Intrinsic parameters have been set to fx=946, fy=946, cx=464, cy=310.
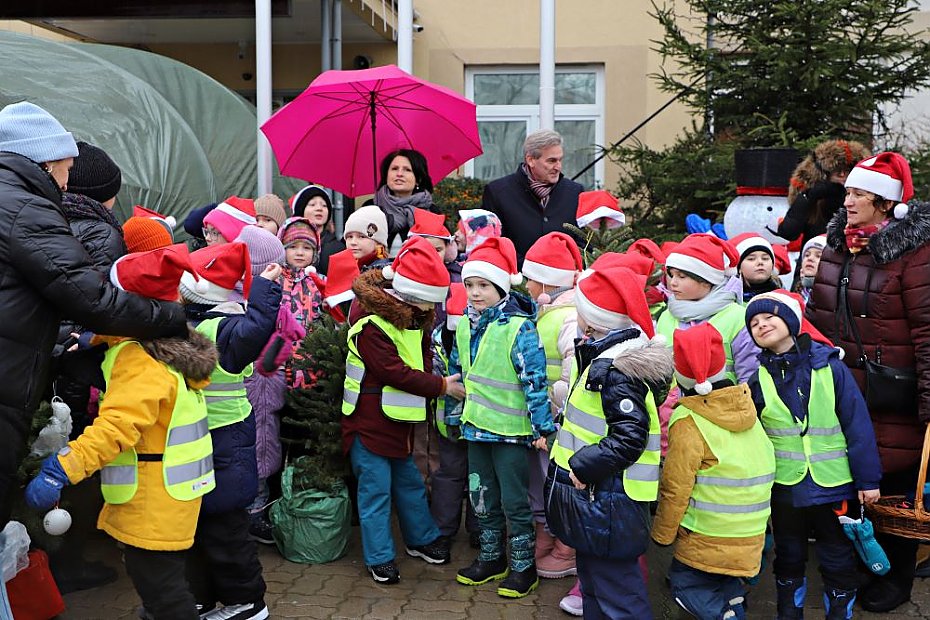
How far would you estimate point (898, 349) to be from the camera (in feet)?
14.7

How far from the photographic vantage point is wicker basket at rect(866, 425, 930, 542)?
13.8 ft

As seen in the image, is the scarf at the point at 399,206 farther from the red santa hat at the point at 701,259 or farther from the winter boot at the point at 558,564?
the winter boot at the point at 558,564

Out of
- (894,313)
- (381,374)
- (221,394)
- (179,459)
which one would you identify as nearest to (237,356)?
(221,394)

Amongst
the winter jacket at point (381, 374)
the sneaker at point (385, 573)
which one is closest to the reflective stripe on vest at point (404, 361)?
the winter jacket at point (381, 374)

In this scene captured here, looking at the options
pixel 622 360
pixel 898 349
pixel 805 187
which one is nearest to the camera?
pixel 622 360

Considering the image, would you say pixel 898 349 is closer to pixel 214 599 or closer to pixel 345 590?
pixel 345 590

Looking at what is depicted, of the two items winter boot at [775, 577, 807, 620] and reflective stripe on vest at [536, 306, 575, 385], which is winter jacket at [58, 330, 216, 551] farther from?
winter boot at [775, 577, 807, 620]

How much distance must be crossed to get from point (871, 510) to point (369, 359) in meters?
2.48

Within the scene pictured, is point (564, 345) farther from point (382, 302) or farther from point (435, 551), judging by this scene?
point (435, 551)

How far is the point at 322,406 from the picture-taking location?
510 cm

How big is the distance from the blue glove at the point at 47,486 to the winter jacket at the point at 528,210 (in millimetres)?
3552

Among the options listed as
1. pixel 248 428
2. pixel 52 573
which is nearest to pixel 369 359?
pixel 248 428

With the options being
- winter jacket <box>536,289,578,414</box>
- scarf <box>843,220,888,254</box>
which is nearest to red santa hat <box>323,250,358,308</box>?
winter jacket <box>536,289,578,414</box>

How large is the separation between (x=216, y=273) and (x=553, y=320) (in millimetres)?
1717
